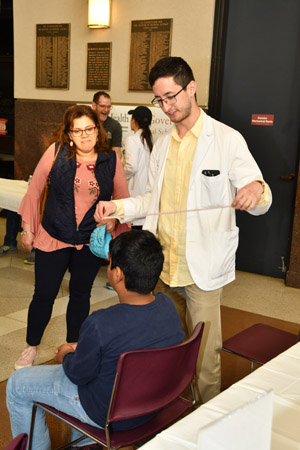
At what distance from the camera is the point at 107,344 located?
68.4 inches

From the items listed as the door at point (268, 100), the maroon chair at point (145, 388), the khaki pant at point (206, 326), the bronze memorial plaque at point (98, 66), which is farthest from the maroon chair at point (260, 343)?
the bronze memorial plaque at point (98, 66)

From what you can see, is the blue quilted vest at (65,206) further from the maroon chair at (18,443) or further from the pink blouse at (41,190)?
the maroon chair at (18,443)

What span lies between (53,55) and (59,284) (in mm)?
4142

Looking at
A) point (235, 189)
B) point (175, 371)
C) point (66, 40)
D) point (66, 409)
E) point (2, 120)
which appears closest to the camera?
point (175, 371)

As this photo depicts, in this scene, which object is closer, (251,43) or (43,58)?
(251,43)

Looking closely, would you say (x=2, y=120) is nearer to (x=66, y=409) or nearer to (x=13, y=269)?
(x=13, y=269)

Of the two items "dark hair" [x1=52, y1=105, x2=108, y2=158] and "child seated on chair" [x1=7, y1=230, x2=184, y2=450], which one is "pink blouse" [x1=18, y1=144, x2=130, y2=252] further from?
"child seated on chair" [x1=7, y1=230, x2=184, y2=450]

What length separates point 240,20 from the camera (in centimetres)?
530

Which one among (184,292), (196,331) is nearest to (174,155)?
(184,292)

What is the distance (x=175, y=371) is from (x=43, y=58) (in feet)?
17.8

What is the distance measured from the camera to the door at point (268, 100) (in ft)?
16.9

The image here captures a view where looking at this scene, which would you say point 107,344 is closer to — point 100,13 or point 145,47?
point 145,47

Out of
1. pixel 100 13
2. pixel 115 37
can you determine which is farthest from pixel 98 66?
pixel 100 13

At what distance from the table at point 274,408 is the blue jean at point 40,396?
61 cm
